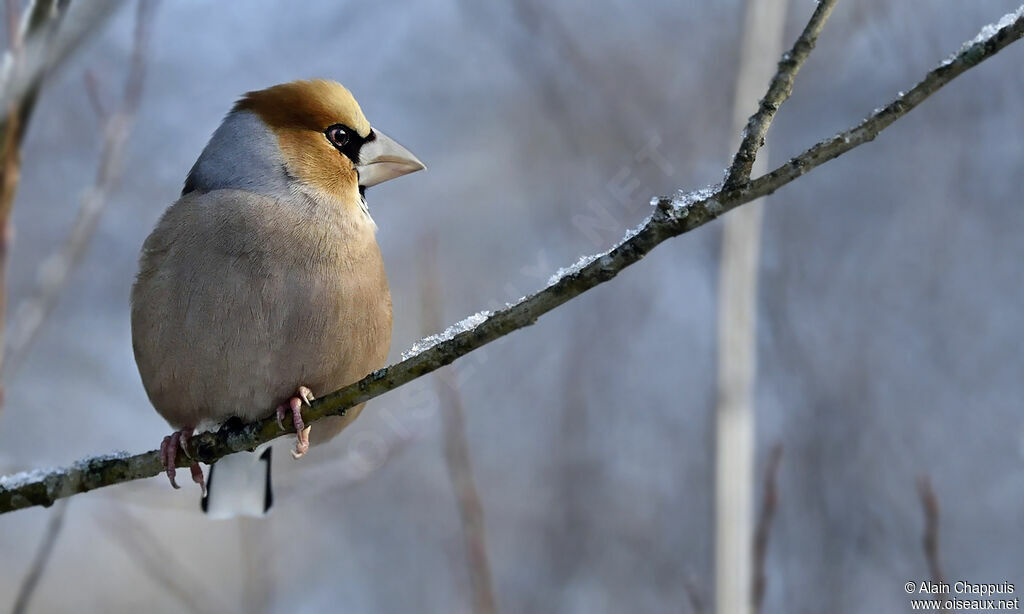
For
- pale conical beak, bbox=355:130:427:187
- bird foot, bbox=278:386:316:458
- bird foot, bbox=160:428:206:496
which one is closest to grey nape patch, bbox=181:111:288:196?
pale conical beak, bbox=355:130:427:187

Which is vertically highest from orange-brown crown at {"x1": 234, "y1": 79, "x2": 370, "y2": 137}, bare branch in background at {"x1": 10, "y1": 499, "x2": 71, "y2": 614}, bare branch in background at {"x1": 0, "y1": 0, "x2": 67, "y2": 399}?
orange-brown crown at {"x1": 234, "y1": 79, "x2": 370, "y2": 137}

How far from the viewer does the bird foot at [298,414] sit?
2855 millimetres

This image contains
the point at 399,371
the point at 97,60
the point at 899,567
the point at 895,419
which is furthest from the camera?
the point at 97,60

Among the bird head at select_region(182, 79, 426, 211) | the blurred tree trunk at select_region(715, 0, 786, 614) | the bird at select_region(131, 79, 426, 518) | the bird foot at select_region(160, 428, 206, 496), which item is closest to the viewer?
the bird foot at select_region(160, 428, 206, 496)

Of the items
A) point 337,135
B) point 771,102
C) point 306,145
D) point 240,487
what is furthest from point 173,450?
point 771,102

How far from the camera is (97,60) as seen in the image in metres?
7.82

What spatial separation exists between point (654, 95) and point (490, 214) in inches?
66.8

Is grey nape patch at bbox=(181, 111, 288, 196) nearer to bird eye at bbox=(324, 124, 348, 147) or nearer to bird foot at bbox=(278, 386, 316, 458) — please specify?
bird eye at bbox=(324, 124, 348, 147)

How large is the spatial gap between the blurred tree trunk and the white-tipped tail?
1697 millimetres

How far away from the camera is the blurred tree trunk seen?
11.1 ft

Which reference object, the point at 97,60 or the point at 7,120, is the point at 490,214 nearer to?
the point at 97,60

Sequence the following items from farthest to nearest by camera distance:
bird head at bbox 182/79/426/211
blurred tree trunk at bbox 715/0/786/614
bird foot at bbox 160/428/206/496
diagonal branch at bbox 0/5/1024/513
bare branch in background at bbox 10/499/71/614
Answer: bird head at bbox 182/79/426/211 → blurred tree trunk at bbox 715/0/786/614 → bird foot at bbox 160/428/206/496 → bare branch in background at bbox 10/499/71/614 → diagonal branch at bbox 0/5/1024/513

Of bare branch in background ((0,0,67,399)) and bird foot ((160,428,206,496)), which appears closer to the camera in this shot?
bare branch in background ((0,0,67,399))

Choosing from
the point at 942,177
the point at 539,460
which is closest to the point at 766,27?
the point at 942,177
